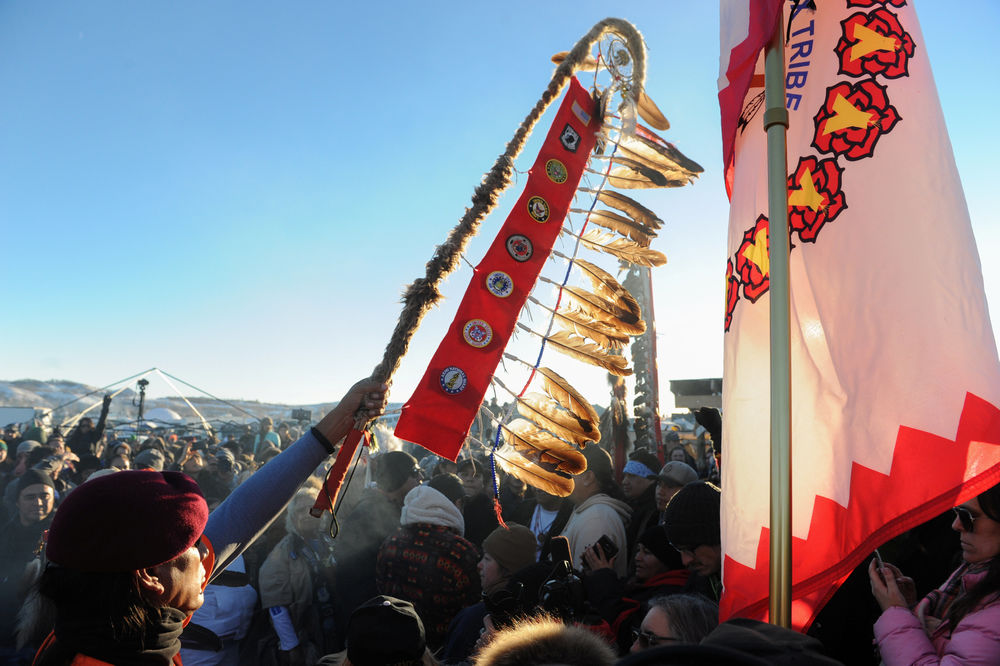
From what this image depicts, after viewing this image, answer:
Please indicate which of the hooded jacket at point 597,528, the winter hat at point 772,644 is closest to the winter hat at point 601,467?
the hooded jacket at point 597,528

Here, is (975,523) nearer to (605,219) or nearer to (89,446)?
(605,219)

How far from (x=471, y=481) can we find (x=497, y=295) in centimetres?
438

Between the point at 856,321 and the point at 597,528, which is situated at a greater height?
the point at 856,321

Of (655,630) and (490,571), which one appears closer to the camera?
(655,630)

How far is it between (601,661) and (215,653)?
3.03 metres

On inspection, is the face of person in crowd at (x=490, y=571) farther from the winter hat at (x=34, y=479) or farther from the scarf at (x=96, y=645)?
the winter hat at (x=34, y=479)

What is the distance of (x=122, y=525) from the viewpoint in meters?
1.32

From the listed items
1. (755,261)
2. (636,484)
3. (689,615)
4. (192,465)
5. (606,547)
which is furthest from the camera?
(192,465)

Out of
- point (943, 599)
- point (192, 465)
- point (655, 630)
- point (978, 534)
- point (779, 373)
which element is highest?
point (779, 373)

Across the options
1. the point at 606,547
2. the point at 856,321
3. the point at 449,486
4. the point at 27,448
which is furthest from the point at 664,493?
the point at 27,448

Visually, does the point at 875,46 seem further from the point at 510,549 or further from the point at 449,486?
the point at 449,486

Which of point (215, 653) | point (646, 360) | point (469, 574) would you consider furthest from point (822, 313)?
point (646, 360)

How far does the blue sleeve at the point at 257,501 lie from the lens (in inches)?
70.1

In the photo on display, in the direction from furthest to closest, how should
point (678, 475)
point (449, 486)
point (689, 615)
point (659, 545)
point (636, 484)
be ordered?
point (449, 486), point (636, 484), point (678, 475), point (659, 545), point (689, 615)
